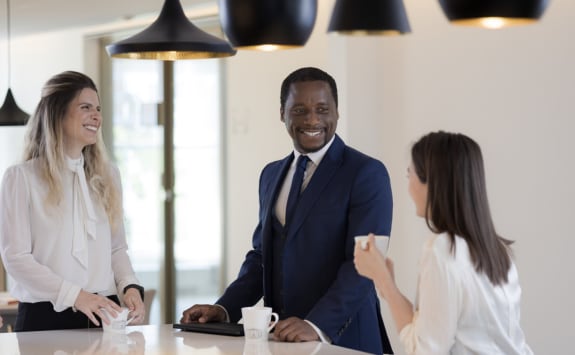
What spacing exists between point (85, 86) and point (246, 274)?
3.09 ft

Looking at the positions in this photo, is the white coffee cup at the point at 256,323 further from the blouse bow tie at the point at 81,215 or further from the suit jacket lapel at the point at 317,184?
the blouse bow tie at the point at 81,215

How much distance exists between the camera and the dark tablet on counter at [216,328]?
306cm

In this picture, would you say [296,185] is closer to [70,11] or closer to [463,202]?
[463,202]

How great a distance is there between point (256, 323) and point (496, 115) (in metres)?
2.90

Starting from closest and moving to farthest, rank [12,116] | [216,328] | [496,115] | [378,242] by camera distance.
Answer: [378,242] < [216,328] < [496,115] < [12,116]

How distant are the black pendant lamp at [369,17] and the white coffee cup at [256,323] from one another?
2.81 feet

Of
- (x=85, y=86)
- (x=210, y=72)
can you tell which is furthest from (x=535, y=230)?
(x=210, y=72)

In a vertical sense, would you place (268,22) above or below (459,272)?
above

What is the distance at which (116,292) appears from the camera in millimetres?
3660

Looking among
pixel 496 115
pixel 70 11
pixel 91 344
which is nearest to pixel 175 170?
pixel 70 11

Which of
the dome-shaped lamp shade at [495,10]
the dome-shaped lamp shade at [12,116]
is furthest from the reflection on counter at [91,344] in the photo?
the dome-shaped lamp shade at [12,116]

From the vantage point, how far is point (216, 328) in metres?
3.11

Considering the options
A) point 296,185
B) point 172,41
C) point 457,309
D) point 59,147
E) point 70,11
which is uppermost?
point 70,11

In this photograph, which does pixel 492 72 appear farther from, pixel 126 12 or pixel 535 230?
pixel 126 12
